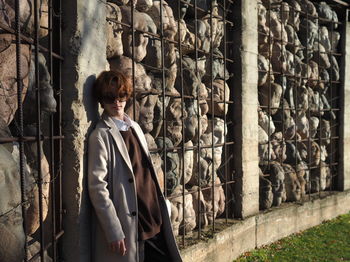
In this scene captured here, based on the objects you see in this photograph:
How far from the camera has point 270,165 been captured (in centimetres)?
541

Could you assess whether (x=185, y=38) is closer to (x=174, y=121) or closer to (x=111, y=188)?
(x=174, y=121)

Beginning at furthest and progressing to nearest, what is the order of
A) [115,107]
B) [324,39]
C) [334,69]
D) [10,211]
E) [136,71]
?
[334,69] < [324,39] < [136,71] < [115,107] < [10,211]

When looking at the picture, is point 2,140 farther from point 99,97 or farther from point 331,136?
point 331,136

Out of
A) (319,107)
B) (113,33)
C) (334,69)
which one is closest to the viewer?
(113,33)

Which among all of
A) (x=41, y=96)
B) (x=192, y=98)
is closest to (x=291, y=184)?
(x=192, y=98)

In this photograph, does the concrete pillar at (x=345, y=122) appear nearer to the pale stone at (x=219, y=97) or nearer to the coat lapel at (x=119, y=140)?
the pale stone at (x=219, y=97)

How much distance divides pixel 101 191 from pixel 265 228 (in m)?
2.97

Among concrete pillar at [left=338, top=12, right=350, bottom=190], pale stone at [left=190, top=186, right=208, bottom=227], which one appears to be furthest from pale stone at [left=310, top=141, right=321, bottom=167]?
pale stone at [left=190, top=186, right=208, bottom=227]

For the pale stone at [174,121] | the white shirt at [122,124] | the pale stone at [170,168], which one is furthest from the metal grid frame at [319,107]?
the white shirt at [122,124]

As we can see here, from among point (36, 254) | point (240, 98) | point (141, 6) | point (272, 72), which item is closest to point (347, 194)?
point (272, 72)

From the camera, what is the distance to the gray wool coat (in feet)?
7.91

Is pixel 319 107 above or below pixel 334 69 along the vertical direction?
below

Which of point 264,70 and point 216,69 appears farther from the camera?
point 264,70

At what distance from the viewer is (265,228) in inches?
195
